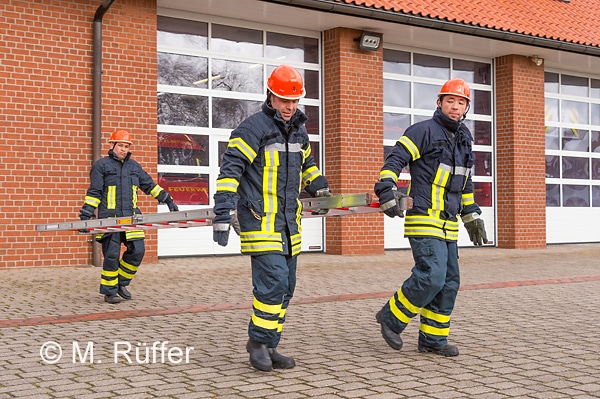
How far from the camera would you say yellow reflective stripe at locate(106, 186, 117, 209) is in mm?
8609

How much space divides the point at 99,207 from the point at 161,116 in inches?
196

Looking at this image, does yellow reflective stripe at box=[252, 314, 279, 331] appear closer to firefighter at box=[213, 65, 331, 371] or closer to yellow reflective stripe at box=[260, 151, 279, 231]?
firefighter at box=[213, 65, 331, 371]

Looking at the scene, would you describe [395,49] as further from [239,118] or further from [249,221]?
[249,221]

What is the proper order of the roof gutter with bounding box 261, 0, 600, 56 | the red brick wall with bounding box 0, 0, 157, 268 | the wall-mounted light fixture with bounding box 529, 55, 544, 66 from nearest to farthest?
the red brick wall with bounding box 0, 0, 157, 268 < the roof gutter with bounding box 261, 0, 600, 56 < the wall-mounted light fixture with bounding box 529, 55, 544, 66

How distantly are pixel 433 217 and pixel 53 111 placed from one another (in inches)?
304

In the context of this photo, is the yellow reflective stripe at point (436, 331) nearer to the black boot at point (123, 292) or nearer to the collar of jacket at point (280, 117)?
the collar of jacket at point (280, 117)

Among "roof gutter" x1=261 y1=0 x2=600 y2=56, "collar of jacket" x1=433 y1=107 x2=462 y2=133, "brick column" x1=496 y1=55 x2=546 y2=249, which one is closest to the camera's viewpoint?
"collar of jacket" x1=433 y1=107 x2=462 y2=133

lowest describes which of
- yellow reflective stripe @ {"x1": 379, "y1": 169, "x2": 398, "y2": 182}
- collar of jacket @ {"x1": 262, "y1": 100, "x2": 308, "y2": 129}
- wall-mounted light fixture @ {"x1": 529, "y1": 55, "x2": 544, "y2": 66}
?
yellow reflective stripe @ {"x1": 379, "y1": 169, "x2": 398, "y2": 182}

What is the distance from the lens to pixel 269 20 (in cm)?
1442

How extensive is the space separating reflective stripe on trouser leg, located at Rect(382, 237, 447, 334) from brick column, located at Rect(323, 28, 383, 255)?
29.3ft

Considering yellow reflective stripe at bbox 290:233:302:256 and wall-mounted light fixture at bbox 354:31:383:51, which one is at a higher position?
wall-mounted light fixture at bbox 354:31:383:51

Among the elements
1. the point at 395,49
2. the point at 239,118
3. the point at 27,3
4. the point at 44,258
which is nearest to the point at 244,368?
the point at 44,258

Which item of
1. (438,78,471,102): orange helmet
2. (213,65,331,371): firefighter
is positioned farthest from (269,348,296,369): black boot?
(438,78,471,102): orange helmet

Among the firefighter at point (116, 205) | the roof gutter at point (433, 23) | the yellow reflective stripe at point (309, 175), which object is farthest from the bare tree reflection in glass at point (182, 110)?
the yellow reflective stripe at point (309, 175)
